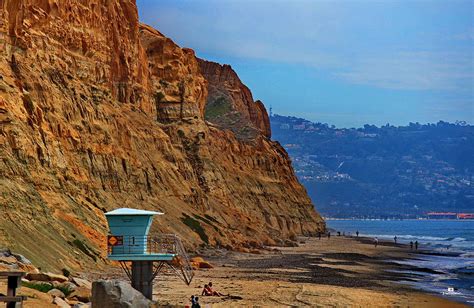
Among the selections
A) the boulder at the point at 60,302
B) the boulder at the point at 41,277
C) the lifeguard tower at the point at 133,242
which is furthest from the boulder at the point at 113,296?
the boulder at the point at 41,277

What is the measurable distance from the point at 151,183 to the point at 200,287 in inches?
1611

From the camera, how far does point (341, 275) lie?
62.8 meters

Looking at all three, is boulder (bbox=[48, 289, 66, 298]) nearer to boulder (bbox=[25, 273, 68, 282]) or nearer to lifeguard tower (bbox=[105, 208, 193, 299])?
lifeguard tower (bbox=[105, 208, 193, 299])

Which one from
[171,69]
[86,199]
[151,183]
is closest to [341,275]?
[86,199]

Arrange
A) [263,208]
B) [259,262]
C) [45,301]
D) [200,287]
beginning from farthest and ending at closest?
[263,208]
[259,262]
[200,287]
[45,301]

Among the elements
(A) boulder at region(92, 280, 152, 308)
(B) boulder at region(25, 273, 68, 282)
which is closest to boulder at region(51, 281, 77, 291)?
(B) boulder at region(25, 273, 68, 282)

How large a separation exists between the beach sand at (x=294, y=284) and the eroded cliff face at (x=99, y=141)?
22.2 ft

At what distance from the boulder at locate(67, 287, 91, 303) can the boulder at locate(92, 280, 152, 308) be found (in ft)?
13.9

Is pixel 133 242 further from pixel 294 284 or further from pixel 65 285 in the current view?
pixel 294 284

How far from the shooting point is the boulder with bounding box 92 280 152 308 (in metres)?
25.2

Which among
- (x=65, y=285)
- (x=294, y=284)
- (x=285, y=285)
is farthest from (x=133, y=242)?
(x=294, y=284)

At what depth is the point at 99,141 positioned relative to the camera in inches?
2911

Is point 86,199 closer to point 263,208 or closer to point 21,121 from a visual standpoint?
point 21,121

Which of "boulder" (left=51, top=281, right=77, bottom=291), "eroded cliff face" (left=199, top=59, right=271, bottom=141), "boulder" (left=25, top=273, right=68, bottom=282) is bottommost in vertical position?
"boulder" (left=51, top=281, right=77, bottom=291)
